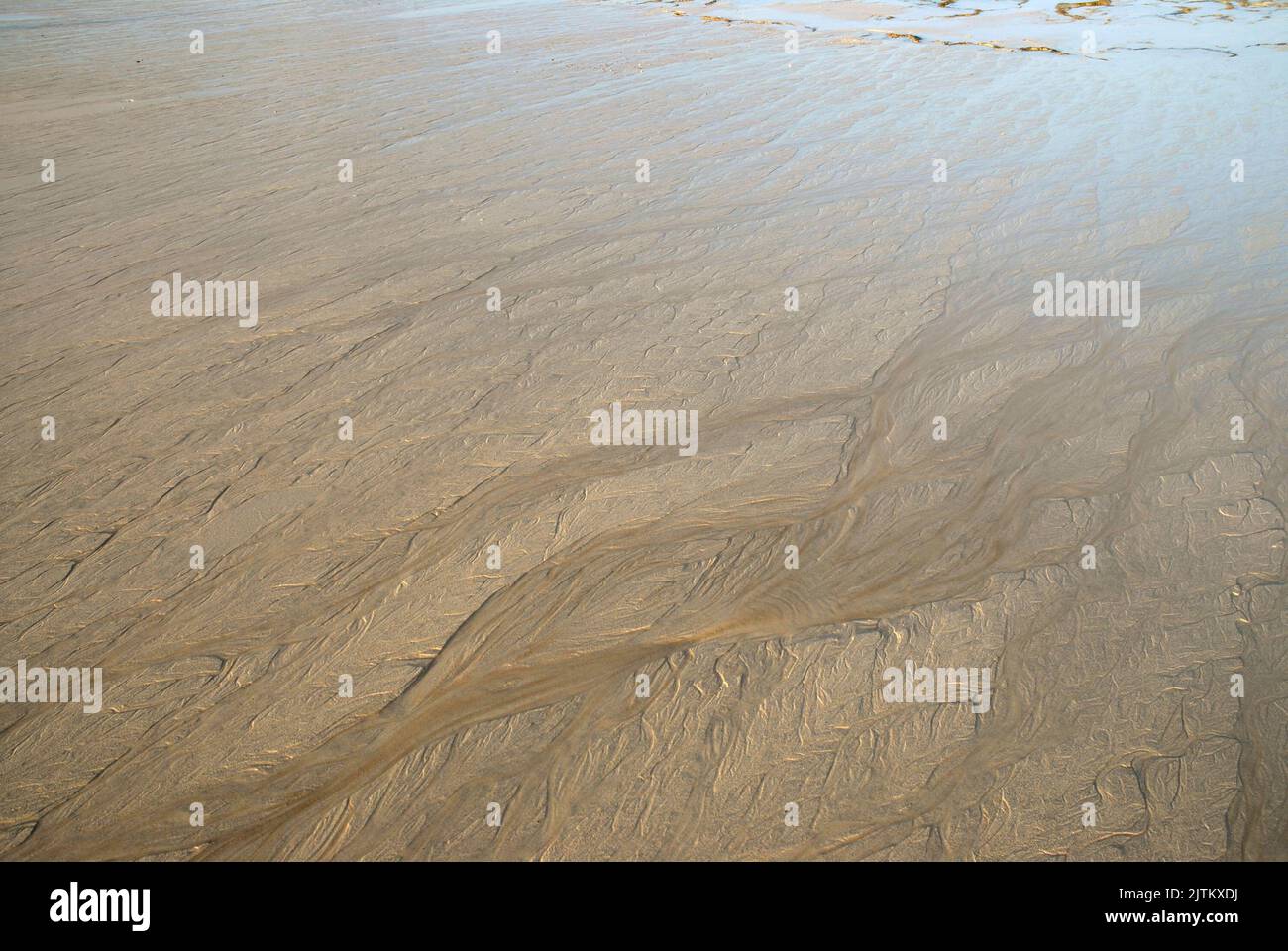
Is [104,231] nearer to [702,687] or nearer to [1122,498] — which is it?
→ [702,687]

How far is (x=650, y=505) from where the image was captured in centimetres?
302

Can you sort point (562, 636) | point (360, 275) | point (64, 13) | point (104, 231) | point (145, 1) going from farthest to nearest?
1. point (145, 1)
2. point (64, 13)
3. point (104, 231)
4. point (360, 275)
5. point (562, 636)

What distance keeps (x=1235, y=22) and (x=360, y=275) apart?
1096 cm

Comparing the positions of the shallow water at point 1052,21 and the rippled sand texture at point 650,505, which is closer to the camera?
the rippled sand texture at point 650,505

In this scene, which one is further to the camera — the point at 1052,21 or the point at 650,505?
the point at 1052,21

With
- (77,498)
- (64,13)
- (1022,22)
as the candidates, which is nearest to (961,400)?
(77,498)

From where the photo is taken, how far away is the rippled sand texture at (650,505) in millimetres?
2088

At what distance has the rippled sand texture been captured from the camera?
→ 2.09 metres

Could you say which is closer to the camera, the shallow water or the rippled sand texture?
the rippled sand texture

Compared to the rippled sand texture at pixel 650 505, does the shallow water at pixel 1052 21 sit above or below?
above

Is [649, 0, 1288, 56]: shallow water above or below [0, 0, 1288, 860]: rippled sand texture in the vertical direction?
above

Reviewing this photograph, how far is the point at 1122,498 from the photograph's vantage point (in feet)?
9.93

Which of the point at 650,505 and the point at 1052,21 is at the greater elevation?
the point at 1052,21

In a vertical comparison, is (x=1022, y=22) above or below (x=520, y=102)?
above
